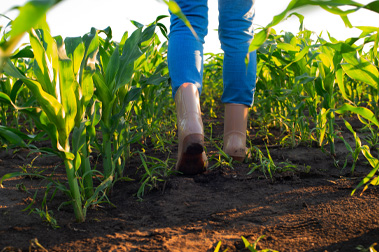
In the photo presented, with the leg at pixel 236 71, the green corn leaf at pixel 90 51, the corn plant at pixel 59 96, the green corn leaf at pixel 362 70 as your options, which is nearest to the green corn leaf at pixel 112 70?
the green corn leaf at pixel 90 51

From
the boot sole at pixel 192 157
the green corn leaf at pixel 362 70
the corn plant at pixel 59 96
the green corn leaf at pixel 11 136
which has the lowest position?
the boot sole at pixel 192 157

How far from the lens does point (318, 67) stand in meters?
2.00

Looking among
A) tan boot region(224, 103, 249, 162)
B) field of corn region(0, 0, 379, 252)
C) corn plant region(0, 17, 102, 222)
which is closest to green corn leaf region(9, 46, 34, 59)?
field of corn region(0, 0, 379, 252)

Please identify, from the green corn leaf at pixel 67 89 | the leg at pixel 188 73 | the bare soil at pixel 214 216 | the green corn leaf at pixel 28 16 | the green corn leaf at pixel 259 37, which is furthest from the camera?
the leg at pixel 188 73

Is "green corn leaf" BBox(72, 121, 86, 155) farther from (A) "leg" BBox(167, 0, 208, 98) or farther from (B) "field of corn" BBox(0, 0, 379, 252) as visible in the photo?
(A) "leg" BBox(167, 0, 208, 98)

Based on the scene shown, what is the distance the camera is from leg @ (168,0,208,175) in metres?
1.61

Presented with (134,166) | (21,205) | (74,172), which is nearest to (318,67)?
(134,166)

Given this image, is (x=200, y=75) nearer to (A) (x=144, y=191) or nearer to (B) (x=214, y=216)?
(A) (x=144, y=191)

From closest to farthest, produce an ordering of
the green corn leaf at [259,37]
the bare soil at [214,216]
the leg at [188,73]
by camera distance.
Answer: the green corn leaf at [259,37]
the bare soil at [214,216]
the leg at [188,73]

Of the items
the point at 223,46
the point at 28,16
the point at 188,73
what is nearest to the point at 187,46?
the point at 188,73

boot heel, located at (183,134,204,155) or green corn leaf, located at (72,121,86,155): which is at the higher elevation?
green corn leaf, located at (72,121,86,155)

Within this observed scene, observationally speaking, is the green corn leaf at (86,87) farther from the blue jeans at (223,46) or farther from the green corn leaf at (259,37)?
the green corn leaf at (259,37)

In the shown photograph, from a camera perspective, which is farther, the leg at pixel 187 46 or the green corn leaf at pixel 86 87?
the leg at pixel 187 46

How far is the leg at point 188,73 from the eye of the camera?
5.29 feet
